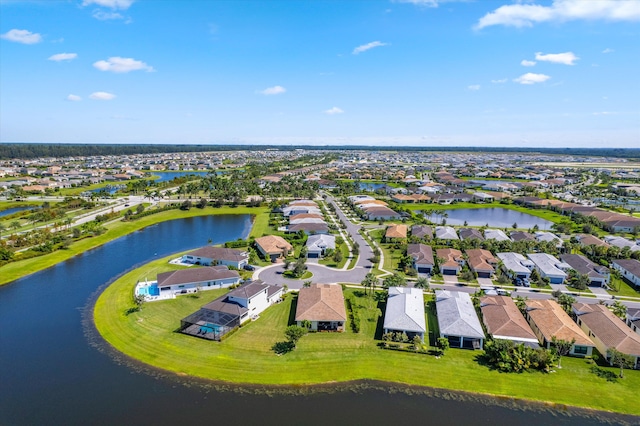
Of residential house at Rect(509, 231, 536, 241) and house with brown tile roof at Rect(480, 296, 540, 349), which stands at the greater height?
residential house at Rect(509, 231, 536, 241)

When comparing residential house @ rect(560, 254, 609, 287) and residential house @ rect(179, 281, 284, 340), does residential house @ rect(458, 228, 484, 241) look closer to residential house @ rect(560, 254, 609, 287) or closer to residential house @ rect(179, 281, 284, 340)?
residential house @ rect(560, 254, 609, 287)

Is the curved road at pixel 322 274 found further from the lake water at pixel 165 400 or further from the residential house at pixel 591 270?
the residential house at pixel 591 270

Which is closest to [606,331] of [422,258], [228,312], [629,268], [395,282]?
[395,282]

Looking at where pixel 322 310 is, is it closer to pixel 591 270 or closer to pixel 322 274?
pixel 322 274

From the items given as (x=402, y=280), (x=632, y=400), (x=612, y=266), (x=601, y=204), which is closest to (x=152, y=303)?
(x=402, y=280)

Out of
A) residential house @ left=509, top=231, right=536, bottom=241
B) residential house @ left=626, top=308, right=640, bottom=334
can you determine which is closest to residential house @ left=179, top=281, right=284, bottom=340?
residential house @ left=626, top=308, right=640, bottom=334

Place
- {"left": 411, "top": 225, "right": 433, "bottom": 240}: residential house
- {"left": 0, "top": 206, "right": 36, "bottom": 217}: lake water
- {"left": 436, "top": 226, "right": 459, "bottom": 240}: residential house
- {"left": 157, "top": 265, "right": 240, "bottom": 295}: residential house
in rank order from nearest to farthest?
{"left": 157, "top": 265, "right": 240, "bottom": 295}: residential house < {"left": 411, "top": 225, "right": 433, "bottom": 240}: residential house < {"left": 436, "top": 226, "right": 459, "bottom": 240}: residential house < {"left": 0, "top": 206, "right": 36, "bottom": 217}: lake water
